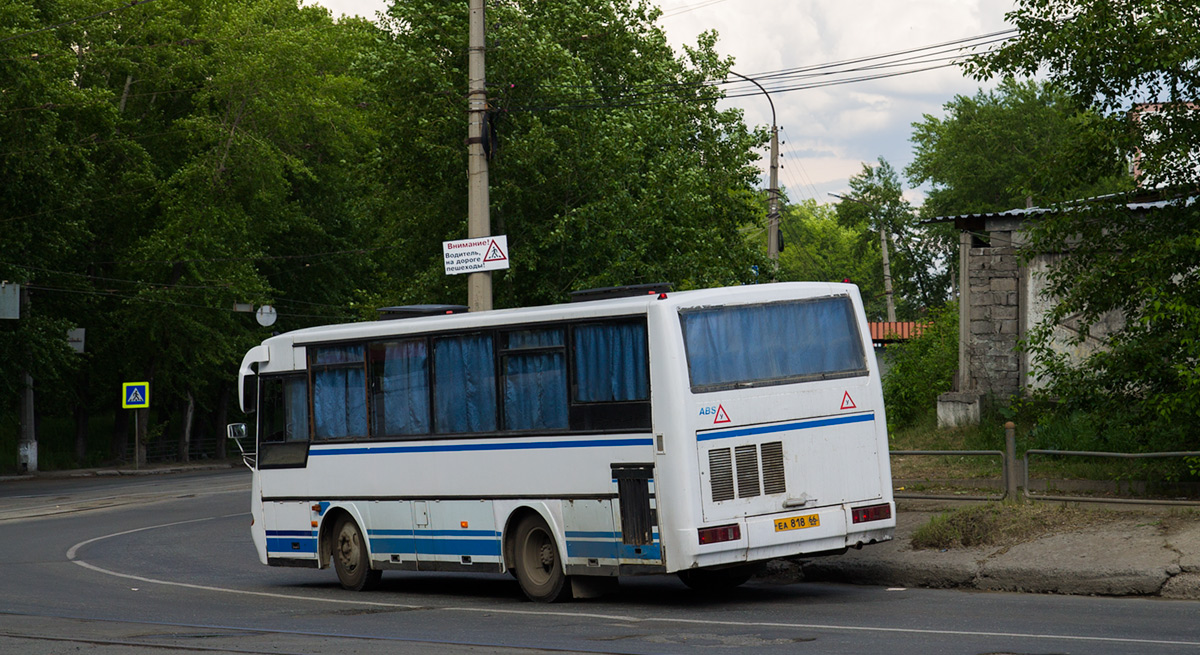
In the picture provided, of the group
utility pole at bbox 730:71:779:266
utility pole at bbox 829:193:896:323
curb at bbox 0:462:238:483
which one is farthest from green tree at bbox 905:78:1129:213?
curb at bbox 0:462:238:483

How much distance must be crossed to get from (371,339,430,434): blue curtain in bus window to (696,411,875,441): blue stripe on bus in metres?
3.64

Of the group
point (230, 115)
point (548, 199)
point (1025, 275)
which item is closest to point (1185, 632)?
point (1025, 275)

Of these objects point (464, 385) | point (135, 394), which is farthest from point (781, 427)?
point (135, 394)

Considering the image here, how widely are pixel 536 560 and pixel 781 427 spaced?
112 inches

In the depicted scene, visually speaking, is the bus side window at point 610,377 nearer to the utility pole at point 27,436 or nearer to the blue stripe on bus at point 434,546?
the blue stripe on bus at point 434,546

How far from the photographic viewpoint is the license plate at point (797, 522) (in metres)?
12.8

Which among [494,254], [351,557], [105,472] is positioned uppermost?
[494,254]

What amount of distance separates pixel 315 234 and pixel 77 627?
4699 cm

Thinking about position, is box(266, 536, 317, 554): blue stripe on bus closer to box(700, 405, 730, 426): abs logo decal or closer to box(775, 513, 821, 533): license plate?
box(700, 405, 730, 426): abs logo decal

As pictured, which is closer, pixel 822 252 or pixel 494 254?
pixel 494 254

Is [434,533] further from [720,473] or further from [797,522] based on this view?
[797,522]

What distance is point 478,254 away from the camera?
18109mm

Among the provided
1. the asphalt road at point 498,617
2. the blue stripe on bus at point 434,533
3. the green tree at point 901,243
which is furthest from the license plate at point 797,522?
the green tree at point 901,243

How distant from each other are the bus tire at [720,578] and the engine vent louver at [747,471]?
4.43 ft
